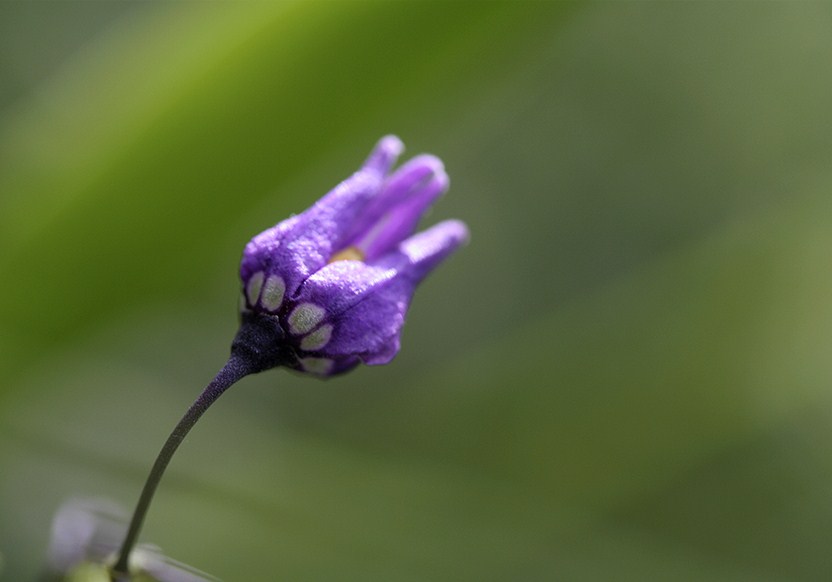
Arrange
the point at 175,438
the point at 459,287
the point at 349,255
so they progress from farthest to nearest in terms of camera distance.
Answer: the point at 459,287
the point at 349,255
the point at 175,438

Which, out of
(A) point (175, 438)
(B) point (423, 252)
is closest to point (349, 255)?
(B) point (423, 252)

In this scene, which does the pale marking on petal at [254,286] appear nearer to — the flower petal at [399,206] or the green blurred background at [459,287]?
the flower petal at [399,206]

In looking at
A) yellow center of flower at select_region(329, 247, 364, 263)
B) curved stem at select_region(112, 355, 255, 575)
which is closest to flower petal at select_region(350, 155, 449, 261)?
yellow center of flower at select_region(329, 247, 364, 263)

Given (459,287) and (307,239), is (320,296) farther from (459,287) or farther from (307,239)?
(459,287)

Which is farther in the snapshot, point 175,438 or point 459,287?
point 459,287

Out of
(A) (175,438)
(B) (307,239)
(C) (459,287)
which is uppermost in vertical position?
(C) (459,287)

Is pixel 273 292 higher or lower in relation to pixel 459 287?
lower

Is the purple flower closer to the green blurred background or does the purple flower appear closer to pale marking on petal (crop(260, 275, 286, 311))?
pale marking on petal (crop(260, 275, 286, 311))

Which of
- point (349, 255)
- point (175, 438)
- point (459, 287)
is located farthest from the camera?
point (459, 287)
